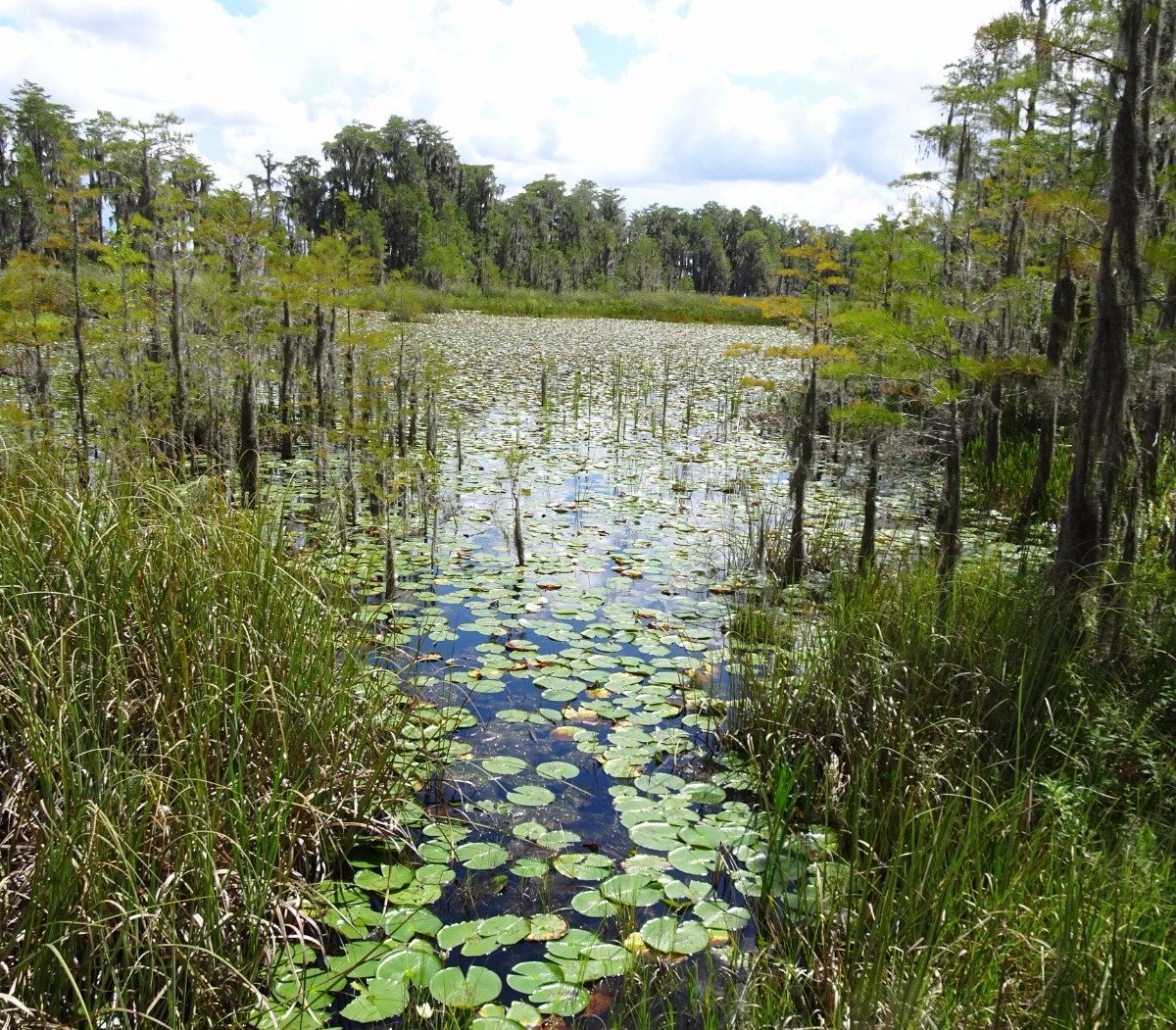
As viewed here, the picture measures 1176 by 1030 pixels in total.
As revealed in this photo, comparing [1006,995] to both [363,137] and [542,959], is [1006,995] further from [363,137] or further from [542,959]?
[363,137]

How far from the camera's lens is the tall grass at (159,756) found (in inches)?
84.9

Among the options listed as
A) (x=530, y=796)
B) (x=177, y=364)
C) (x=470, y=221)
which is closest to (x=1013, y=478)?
(x=530, y=796)

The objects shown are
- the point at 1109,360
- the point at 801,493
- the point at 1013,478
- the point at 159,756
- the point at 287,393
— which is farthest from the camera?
the point at 287,393

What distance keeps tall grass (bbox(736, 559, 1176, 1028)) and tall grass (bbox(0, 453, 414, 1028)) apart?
58.9 inches

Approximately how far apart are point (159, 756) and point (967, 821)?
2.58 metres

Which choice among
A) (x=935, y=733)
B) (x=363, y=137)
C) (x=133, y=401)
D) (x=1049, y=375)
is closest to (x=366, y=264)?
(x=133, y=401)

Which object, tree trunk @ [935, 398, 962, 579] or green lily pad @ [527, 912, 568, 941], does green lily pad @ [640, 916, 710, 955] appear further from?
tree trunk @ [935, 398, 962, 579]

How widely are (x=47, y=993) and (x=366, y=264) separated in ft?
31.6

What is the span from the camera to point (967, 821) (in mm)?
2906

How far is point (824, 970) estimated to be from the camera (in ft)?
7.93

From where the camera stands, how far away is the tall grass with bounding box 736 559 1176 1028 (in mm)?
2166

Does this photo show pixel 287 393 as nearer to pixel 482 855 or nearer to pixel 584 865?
pixel 482 855

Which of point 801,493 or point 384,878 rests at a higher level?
point 801,493

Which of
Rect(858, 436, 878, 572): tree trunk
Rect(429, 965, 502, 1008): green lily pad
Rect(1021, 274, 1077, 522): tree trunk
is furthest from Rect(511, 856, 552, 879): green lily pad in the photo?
Rect(1021, 274, 1077, 522): tree trunk
